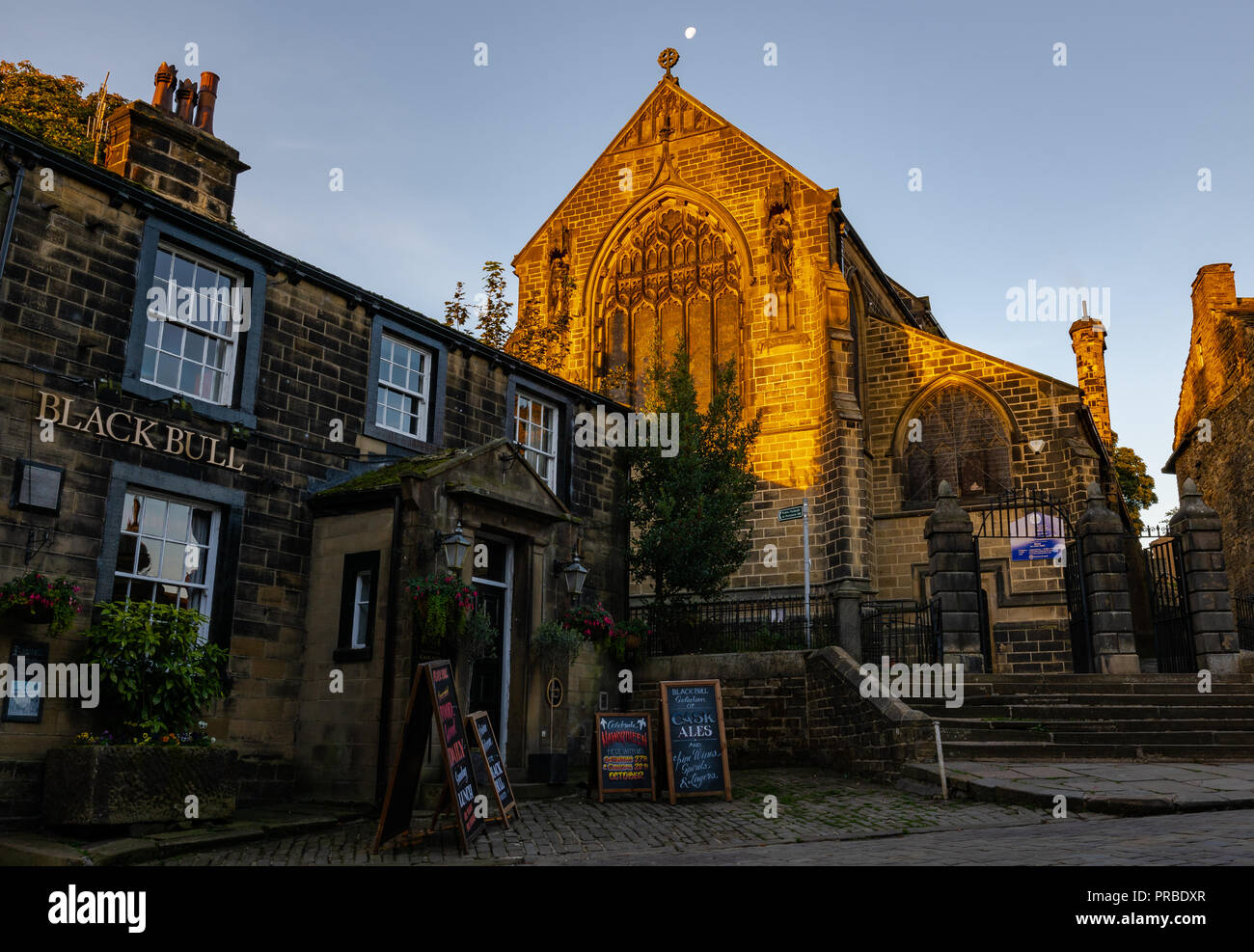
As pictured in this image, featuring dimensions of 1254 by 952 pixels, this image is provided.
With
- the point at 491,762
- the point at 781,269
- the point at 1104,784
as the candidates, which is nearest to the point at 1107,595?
the point at 1104,784

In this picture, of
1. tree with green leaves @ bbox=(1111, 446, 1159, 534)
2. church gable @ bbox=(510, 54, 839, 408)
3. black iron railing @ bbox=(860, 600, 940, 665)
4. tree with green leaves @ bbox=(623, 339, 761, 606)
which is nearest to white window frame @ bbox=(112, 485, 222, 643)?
tree with green leaves @ bbox=(623, 339, 761, 606)

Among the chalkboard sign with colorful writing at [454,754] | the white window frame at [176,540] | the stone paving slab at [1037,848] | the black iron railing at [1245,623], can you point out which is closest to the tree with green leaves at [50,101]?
the white window frame at [176,540]

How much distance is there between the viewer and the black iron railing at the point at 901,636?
57.0 feet

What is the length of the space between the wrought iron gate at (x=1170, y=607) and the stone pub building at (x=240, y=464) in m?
10.7

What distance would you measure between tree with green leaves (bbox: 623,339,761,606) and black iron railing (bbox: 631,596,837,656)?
37 cm

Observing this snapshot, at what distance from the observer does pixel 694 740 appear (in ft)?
40.8

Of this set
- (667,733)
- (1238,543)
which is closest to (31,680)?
(667,733)

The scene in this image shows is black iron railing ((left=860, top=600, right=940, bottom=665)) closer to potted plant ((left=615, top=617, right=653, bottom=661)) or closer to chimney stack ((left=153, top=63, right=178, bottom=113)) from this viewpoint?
potted plant ((left=615, top=617, right=653, bottom=661))

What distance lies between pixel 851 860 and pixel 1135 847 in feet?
6.62

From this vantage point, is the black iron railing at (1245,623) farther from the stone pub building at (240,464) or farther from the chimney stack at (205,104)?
the chimney stack at (205,104)

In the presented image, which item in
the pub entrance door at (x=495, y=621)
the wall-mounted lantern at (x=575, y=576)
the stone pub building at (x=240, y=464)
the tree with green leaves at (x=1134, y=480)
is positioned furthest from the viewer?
the tree with green leaves at (x=1134, y=480)

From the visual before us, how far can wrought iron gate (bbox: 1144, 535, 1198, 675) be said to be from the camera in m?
17.8

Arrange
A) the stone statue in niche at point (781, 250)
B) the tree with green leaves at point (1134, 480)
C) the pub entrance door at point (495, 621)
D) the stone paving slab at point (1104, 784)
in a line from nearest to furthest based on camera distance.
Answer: the stone paving slab at point (1104, 784) < the pub entrance door at point (495, 621) < the stone statue in niche at point (781, 250) < the tree with green leaves at point (1134, 480)

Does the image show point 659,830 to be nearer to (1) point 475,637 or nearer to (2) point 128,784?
(1) point 475,637
